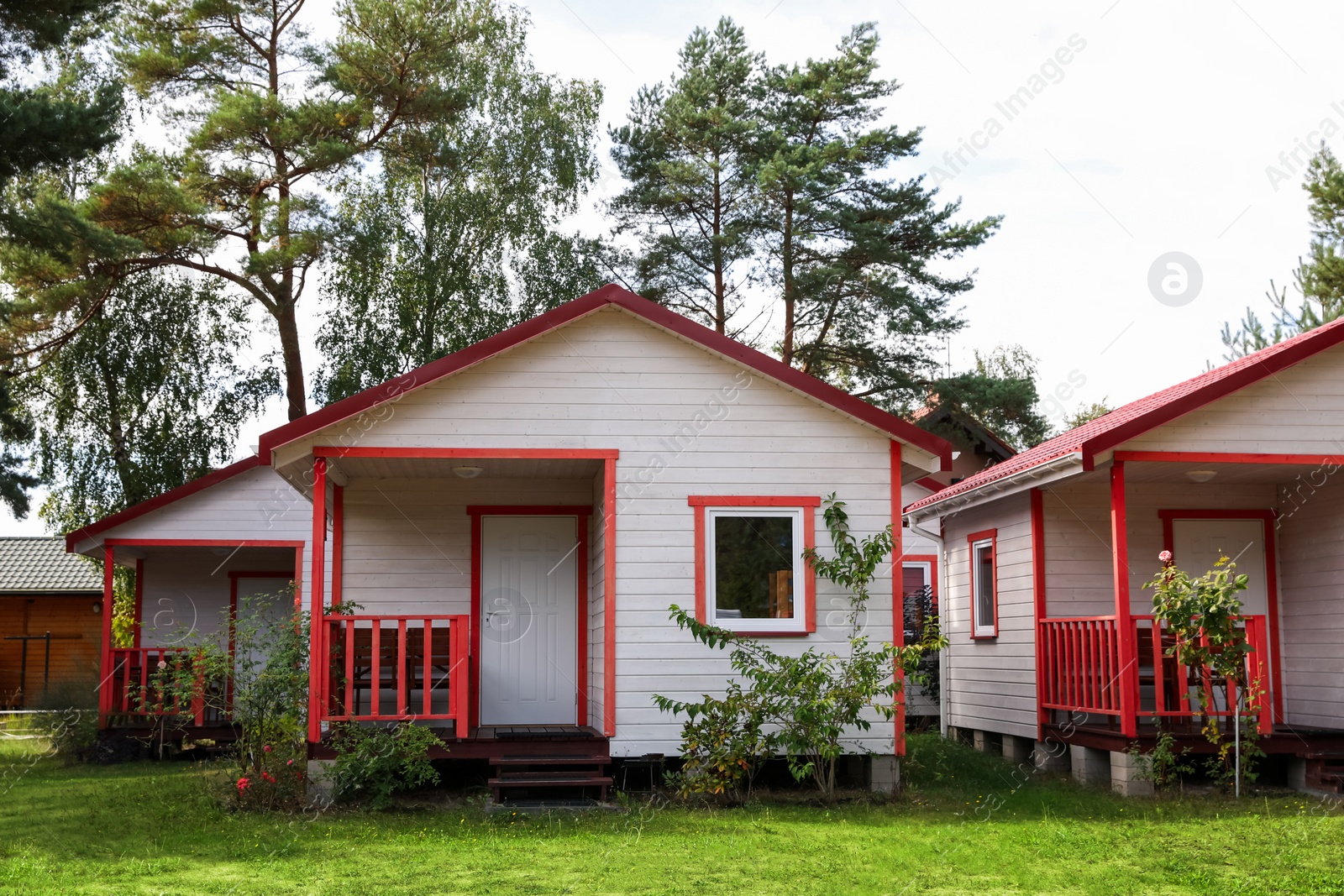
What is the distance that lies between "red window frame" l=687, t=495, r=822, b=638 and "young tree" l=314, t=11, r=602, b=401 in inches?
567

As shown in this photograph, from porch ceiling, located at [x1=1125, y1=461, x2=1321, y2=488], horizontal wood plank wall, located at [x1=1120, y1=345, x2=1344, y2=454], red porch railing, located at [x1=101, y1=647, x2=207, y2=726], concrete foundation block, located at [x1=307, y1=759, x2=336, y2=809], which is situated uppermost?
horizontal wood plank wall, located at [x1=1120, y1=345, x2=1344, y2=454]

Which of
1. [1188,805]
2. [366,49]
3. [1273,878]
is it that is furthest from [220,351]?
[1273,878]

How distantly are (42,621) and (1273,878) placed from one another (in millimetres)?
27763

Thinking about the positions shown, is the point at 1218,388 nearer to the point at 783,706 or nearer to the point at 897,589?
the point at 897,589

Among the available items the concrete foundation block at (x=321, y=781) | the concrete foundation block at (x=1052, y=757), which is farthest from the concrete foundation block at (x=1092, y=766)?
the concrete foundation block at (x=321, y=781)

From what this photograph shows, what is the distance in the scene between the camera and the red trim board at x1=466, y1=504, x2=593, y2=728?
1312 cm

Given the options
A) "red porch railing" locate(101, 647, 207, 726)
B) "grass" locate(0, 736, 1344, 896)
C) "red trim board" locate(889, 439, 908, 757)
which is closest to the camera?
Answer: "grass" locate(0, 736, 1344, 896)

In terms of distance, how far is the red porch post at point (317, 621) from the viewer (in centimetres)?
1053

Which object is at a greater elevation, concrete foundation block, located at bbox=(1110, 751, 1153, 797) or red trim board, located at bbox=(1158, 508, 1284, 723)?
red trim board, located at bbox=(1158, 508, 1284, 723)

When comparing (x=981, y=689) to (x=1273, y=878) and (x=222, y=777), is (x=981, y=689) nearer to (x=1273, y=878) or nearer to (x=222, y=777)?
(x=1273, y=878)

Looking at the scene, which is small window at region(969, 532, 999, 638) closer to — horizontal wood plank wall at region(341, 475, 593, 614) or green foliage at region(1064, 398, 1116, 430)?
horizontal wood plank wall at region(341, 475, 593, 614)

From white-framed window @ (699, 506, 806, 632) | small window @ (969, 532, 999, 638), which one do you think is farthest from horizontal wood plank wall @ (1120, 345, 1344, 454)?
small window @ (969, 532, 999, 638)

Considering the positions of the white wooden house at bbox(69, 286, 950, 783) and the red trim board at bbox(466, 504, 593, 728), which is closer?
the white wooden house at bbox(69, 286, 950, 783)

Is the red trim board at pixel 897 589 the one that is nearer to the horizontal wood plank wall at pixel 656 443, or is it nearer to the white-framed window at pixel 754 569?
the horizontal wood plank wall at pixel 656 443
